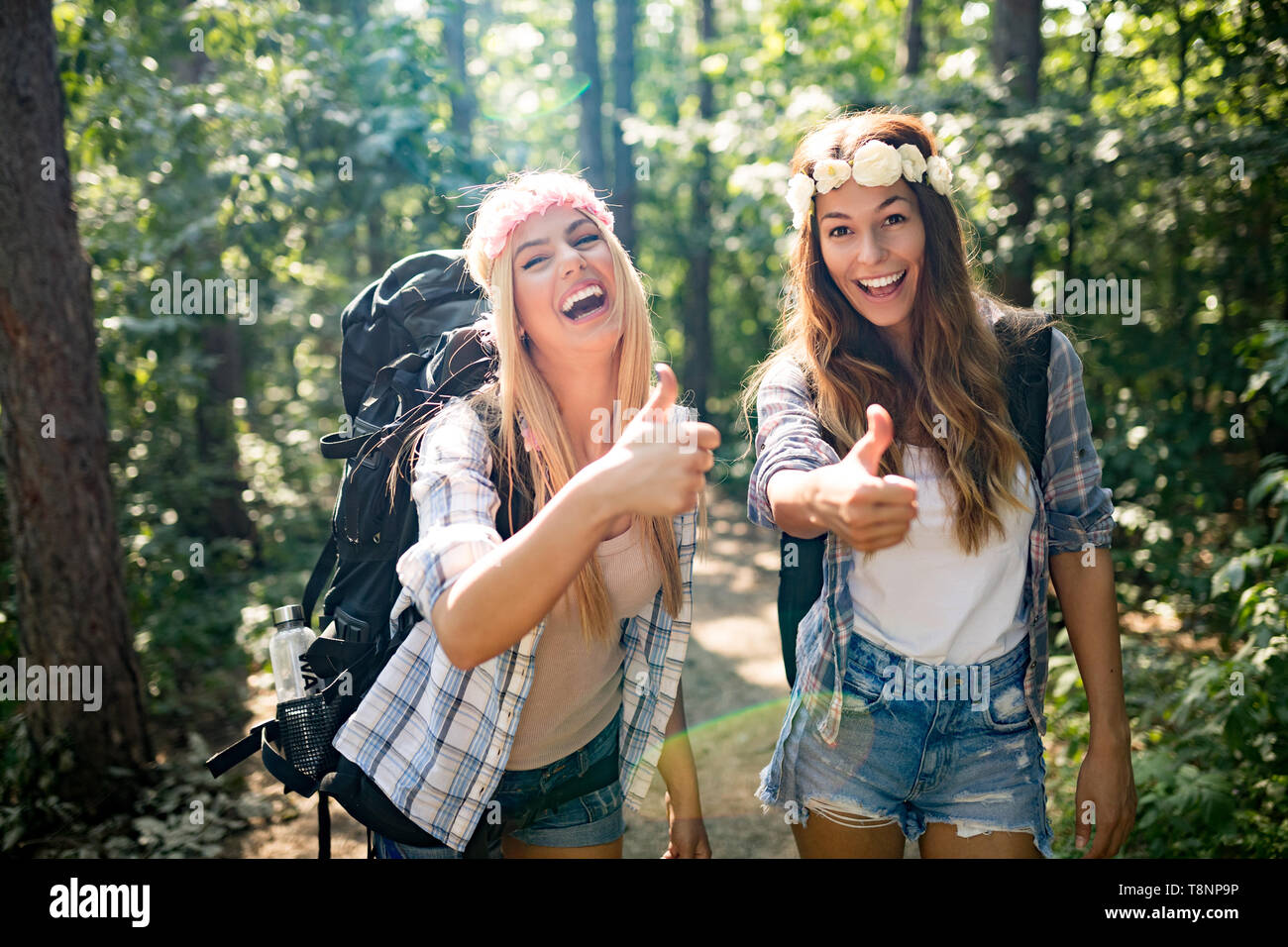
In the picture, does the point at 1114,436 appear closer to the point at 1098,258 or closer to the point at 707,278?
the point at 1098,258

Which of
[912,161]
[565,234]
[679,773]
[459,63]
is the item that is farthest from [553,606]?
[459,63]

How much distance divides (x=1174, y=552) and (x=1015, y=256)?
2110 mm

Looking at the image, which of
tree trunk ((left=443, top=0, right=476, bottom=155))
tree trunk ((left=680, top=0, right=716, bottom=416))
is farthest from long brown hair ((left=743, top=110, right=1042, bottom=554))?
tree trunk ((left=680, top=0, right=716, bottom=416))

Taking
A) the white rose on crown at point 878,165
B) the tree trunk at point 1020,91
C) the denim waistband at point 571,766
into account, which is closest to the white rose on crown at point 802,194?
the white rose on crown at point 878,165

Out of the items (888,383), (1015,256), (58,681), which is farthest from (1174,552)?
(58,681)

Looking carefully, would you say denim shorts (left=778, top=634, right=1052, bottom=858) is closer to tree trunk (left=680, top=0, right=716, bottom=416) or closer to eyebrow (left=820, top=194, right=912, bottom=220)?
eyebrow (left=820, top=194, right=912, bottom=220)

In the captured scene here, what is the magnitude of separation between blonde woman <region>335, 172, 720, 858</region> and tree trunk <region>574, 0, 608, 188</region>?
859 cm

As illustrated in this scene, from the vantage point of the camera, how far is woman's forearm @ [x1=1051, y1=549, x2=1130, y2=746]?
1.98 metres

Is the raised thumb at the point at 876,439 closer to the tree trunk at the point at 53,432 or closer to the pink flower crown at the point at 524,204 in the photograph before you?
the pink flower crown at the point at 524,204

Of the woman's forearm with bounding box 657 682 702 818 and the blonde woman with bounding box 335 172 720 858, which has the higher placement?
the blonde woman with bounding box 335 172 720 858

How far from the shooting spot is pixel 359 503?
200 centimetres

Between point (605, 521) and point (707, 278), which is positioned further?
point (707, 278)

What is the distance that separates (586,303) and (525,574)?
2.93ft

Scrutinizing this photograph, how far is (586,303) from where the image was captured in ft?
6.92
